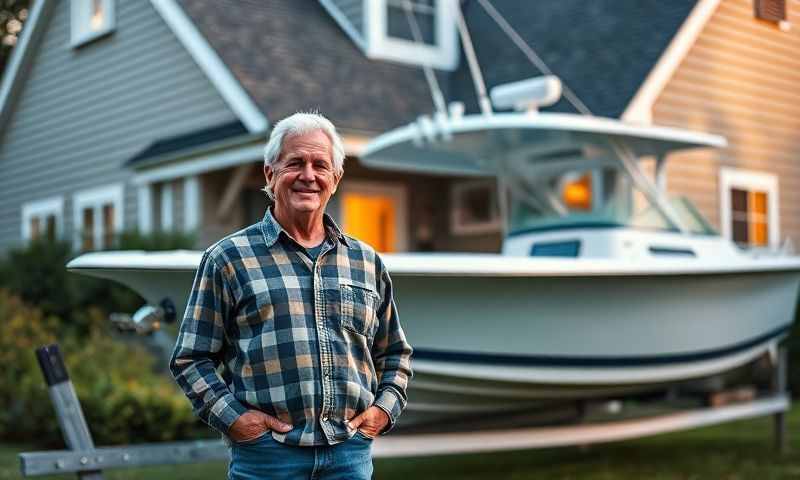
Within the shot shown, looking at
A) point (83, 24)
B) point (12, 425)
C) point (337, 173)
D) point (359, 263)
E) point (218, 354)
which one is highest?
point (83, 24)

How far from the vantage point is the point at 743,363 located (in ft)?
23.9

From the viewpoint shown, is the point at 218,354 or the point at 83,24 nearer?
the point at 218,354

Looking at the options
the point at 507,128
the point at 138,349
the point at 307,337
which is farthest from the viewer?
the point at 138,349

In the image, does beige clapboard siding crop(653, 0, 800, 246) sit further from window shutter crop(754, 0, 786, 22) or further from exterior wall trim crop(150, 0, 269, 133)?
exterior wall trim crop(150, 0, 269, 133)

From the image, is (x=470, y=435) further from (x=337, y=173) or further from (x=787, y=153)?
(x=787, y=153)

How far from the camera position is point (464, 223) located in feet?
39.4

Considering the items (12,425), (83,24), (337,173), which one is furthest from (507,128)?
(83,24)

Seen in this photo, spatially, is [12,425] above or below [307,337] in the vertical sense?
below

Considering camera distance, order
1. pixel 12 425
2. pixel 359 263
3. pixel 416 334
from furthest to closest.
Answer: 1. pixel 12 425
2. pixel 416 334
3. pixel 359 263

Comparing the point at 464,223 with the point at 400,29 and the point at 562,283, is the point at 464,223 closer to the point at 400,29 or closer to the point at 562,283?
the point at 400,29

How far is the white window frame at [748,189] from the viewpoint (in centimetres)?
1088

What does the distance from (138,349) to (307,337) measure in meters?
7.13

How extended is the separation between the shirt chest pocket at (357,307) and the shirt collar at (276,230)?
124 mm

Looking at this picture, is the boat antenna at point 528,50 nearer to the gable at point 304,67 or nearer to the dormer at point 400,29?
the dormer at point 400,29
